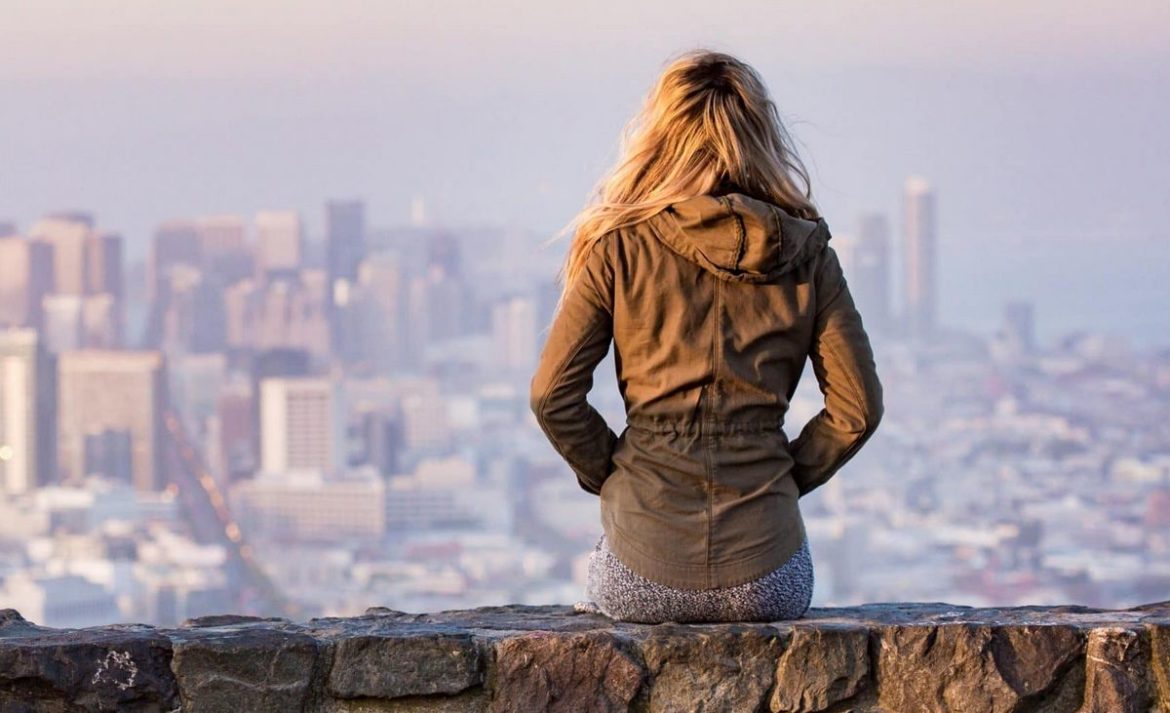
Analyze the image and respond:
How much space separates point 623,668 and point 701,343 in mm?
445

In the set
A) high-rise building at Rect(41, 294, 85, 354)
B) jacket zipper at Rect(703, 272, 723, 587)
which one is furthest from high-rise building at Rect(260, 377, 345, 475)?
jacket zipper at Rect(703, 272, 723, 587)

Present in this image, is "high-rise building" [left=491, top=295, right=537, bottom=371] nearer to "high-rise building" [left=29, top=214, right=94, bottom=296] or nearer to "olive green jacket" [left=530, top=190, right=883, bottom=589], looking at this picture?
"high-rise building" [left=29, top=214, right=94, bottom=296]

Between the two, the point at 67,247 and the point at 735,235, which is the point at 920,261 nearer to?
the point at 67,247

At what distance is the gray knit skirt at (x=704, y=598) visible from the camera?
2500 millimetres

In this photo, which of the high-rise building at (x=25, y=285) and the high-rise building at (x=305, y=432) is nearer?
the high-rise building at (x=305, y=432)

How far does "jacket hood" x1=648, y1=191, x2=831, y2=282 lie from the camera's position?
97.1 inches

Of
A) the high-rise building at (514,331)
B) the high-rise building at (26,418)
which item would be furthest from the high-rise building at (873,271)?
the high-rise building at (26,418)

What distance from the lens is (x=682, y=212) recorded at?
8.16 ft

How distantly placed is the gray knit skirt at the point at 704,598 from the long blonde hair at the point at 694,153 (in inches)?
15.2

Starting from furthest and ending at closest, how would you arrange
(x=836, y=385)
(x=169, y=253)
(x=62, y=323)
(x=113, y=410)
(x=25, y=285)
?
(x=169, y=253), (x=25, y=285), (x=62, y=323), (x=113, y=410), (x=836, y=385)

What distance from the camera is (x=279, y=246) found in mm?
112625

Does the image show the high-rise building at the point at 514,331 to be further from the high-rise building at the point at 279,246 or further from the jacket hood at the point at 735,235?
the jacket hood at the point at 735,235

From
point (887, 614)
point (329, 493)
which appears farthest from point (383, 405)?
point (887, 614)

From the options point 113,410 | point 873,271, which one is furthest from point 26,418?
point 873,271
